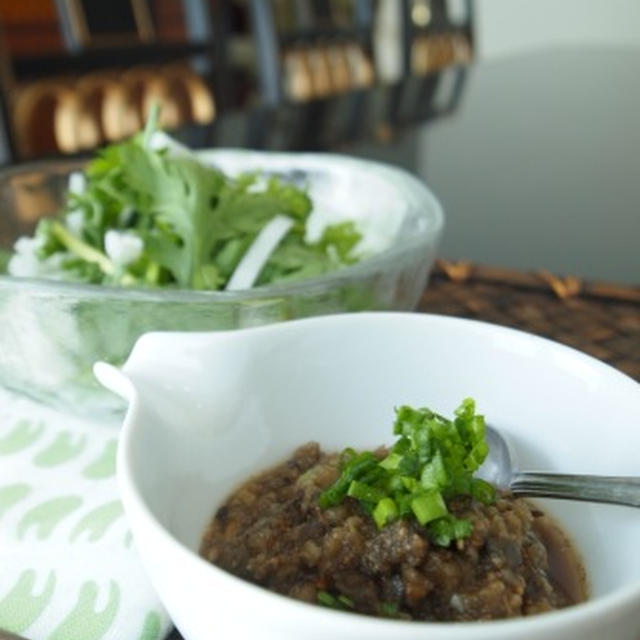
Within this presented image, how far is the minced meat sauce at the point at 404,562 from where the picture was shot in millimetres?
455

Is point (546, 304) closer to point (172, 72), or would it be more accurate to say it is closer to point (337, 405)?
point (337, 405)

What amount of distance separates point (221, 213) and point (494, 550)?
503 mm

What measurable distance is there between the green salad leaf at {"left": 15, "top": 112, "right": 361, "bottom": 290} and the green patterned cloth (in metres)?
0.16

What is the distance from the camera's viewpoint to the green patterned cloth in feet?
1.79

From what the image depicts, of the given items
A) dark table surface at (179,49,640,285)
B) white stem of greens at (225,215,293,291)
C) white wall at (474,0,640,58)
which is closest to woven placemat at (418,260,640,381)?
dark table surface at (179,49,640,285)

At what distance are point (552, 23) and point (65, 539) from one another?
4.92 metres

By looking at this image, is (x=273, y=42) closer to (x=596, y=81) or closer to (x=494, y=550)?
(x=596, y=81)

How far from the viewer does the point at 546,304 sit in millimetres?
958

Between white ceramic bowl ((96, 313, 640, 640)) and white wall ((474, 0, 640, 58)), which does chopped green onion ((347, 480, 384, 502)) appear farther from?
white wall ((474, 0, 640, 58))

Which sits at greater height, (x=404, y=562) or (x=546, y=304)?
(x=404, y=562)

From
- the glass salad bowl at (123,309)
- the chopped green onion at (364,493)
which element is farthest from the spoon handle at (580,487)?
the glass salad bowl at (123,309)

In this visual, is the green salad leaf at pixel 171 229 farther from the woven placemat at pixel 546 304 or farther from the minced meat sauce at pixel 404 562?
the minced meat sauce at pixel 404 562

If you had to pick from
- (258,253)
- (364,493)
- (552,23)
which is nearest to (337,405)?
(364,493)

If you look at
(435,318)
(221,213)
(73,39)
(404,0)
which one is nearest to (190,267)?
(221,213)
